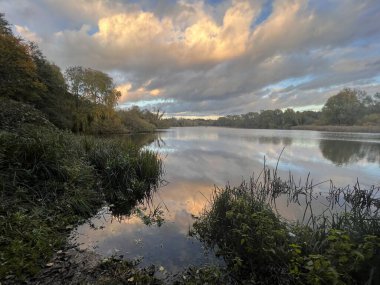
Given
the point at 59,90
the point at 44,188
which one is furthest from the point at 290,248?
the point at 59,90

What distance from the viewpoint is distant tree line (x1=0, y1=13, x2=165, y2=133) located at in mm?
20859

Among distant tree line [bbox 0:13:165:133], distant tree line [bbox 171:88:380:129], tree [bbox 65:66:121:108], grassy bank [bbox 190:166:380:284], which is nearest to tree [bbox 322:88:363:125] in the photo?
distant tree line [bbox 171:88:380:129]

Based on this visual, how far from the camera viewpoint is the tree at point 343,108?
226 feet

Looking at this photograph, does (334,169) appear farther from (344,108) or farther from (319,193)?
(344,108)

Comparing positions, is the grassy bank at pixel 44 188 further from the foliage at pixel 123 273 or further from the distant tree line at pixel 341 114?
the distant tree line at pixel 341 114

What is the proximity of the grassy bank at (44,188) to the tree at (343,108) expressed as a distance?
251 feet

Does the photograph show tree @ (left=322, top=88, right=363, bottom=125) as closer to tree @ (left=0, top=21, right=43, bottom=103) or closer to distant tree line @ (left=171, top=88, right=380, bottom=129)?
distant tree line @ (left=171, top=88, right=380, bottom=129)

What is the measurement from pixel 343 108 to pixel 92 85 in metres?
67.6

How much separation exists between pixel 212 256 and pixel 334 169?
11.6 m

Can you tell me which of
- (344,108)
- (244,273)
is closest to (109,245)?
(244,273)

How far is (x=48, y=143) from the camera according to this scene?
21.7 ft

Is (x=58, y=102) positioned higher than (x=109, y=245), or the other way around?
(x=58, y=102)

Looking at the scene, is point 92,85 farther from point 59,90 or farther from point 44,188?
point 44,188

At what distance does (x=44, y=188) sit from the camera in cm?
566
